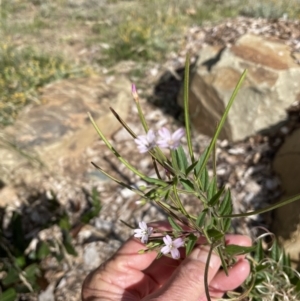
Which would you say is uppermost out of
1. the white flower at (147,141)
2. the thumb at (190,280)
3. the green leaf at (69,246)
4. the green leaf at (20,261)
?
the white flower at (147,141)

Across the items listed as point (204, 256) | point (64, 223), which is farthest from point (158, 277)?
point (64, 223)

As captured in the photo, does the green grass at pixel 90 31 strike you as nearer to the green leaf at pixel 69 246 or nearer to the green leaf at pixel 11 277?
the green leaf at pixel 69 246

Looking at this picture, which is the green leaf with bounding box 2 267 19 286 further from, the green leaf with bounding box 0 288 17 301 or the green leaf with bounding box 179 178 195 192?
the green leaf with bounding box 179 178 195 192

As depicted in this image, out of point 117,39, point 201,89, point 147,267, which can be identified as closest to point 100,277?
point 147,267

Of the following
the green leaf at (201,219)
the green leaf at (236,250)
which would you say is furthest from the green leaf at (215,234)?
the green leaf at (236,250)

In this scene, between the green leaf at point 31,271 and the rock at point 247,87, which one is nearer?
the green leaf at point 31,271

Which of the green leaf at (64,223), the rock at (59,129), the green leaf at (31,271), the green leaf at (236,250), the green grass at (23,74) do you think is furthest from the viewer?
the green grass at (23,74)

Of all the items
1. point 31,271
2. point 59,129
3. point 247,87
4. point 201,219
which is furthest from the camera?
point 59,129

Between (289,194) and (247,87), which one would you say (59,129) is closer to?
(247,87)
